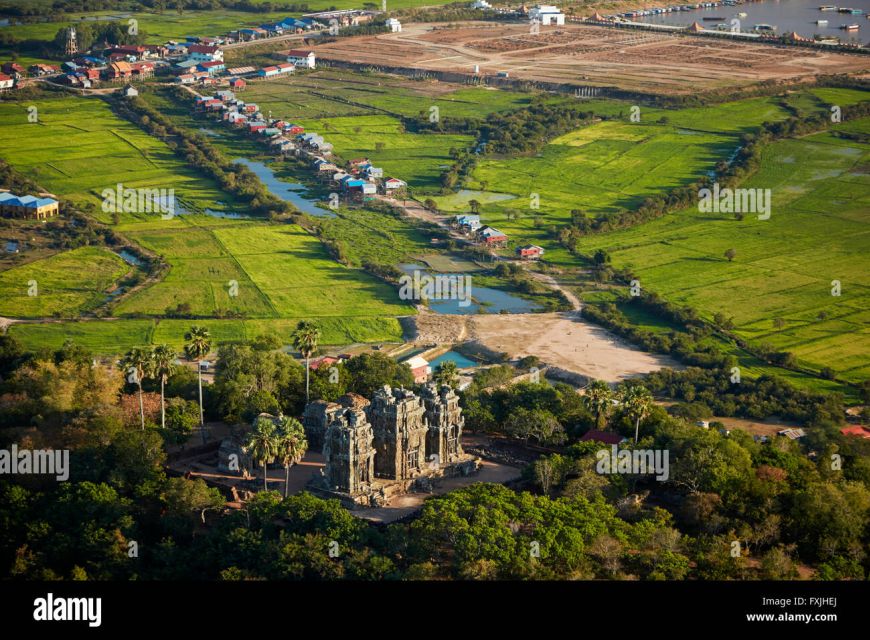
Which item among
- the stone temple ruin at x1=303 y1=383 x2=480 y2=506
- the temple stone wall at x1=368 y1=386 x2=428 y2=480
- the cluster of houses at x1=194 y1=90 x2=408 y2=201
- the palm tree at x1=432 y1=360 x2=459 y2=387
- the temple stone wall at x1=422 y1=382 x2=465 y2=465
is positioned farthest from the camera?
the cluster of houses at x1=194 y1=90 x2=408 y2=201

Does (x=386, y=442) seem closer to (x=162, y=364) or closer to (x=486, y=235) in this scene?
(x=162, y=364)

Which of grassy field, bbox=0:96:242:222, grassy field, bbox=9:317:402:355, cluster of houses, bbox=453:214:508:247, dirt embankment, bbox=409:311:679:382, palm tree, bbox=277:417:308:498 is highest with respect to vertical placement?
grassy field, bbox=0:96:242:222

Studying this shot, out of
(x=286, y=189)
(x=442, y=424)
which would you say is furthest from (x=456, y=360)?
(x=286, y=189)

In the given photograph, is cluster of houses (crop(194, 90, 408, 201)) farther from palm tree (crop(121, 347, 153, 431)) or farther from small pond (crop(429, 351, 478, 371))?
palm tree (crop(121, 347, 153, 431))

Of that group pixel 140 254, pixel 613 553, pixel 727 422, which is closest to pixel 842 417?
pixel 727 422

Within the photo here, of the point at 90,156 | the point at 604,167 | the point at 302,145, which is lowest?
the point at 604,167

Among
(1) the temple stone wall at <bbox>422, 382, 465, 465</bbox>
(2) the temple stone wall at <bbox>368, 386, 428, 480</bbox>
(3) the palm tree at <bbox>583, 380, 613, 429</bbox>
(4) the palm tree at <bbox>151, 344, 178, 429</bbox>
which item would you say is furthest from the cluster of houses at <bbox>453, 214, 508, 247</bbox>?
(2) the temple stone wall at <bbox>368, 386, 428, 480</bbox>

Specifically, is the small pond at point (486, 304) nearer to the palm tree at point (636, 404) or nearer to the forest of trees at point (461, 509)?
the forest of trees at point (461, 509)

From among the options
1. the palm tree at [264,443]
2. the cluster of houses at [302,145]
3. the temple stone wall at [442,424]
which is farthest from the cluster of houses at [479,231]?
the palm tree at [264,443]
